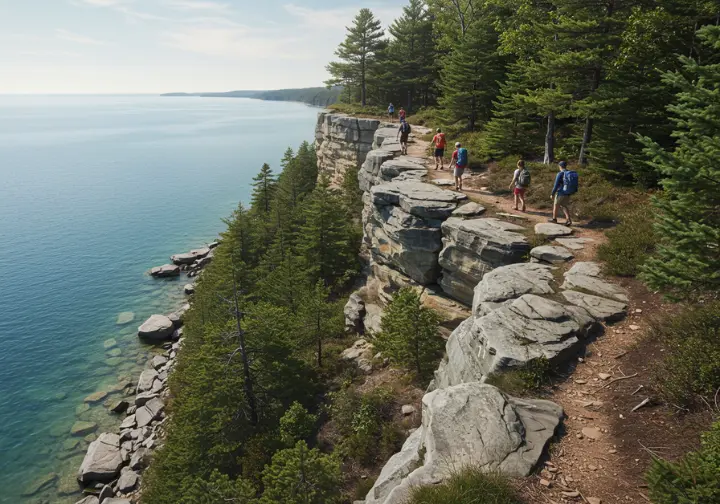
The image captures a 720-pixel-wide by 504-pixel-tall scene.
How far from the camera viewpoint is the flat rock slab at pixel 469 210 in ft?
63.1

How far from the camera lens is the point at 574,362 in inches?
403

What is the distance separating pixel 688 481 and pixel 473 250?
1262 cm

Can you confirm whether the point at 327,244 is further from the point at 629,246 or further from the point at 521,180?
the point at 629,246

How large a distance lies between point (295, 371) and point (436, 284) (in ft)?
29.9

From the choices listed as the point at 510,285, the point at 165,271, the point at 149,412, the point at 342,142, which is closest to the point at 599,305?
the point at 510,285

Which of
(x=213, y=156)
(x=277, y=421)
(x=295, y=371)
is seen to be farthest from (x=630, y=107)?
(x=213, y=156)

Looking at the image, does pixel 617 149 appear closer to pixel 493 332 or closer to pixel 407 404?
pixel 493 332

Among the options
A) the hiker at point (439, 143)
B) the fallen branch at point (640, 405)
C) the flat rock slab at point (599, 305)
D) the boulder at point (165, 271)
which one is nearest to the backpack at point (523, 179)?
the hiker at point (439, 143)

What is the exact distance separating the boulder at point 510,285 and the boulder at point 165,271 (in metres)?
41.9

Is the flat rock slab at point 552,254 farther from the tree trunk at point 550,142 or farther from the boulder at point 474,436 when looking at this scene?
the tree trunk at point 550,142

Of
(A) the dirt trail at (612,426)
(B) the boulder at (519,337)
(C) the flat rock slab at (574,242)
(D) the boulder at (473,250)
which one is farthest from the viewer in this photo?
(D) the boulder at (473,250)

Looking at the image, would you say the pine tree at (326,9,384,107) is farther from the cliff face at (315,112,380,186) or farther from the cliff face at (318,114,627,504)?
the cliff face at (318,114,627,504)

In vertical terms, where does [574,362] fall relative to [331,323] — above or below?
above

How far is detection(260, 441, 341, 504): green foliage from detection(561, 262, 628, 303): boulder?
407 inches
